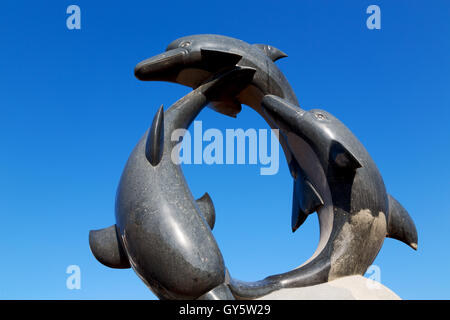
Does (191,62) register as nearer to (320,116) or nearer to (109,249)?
(320,116)

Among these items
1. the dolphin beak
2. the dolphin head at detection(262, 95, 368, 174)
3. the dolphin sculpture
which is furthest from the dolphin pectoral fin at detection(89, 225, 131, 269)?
the dolphin head at detection(262, 95, 368, 174)

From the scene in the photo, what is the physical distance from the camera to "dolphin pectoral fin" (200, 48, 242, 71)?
7.71 metres

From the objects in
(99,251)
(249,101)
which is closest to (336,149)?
(249,101)

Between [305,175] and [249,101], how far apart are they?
1698 millimetres

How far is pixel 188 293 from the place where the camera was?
19.8ft

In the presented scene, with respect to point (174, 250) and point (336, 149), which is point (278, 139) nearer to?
point (336, 149)

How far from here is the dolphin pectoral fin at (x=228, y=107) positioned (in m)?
8.39

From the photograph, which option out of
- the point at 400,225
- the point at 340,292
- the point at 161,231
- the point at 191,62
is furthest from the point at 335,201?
the point at 191,62

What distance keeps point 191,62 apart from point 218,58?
18.5 inches

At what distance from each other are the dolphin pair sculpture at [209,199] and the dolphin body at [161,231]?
0.01 meters

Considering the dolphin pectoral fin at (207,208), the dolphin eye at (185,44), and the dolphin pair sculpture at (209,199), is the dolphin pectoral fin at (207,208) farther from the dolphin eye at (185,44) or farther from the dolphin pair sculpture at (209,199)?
the dolphin eye at (185,44)

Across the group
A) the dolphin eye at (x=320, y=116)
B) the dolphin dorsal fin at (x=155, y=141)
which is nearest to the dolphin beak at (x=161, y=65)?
the dolphin dorsal fin at (x=155, y=141)
